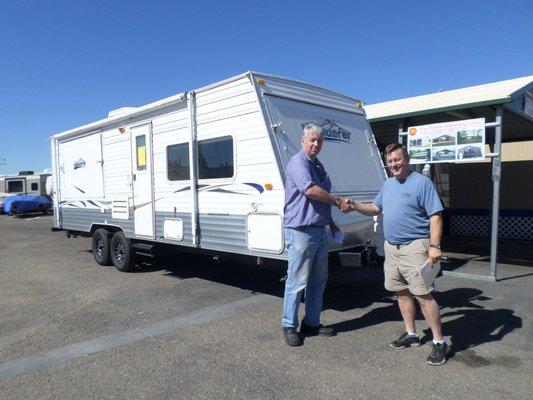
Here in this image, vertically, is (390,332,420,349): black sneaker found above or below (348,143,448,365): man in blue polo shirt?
below

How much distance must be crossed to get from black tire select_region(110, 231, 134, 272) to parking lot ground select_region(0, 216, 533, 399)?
42 centimetres

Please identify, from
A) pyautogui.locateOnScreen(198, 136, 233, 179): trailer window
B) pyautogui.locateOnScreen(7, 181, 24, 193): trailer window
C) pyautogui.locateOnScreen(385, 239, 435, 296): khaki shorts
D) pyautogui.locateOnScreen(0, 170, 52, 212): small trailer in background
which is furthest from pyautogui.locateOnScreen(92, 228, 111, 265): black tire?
pyautogui.locateOnScreen(7, 181, 24, 193): trailer window

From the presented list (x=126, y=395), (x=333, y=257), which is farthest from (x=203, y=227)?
(x=126, y=395)

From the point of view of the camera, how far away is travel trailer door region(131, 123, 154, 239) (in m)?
7.48

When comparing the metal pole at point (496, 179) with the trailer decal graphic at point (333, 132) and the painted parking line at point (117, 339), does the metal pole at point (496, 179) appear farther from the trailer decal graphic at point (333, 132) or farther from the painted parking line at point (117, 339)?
the painted parking line at point (117, 339)

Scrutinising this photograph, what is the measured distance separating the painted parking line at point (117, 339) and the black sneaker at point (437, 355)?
2.44 m

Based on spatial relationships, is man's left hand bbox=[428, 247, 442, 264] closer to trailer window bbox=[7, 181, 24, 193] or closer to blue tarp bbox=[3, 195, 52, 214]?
blue tarp bbox=[3, 195, 52, 214]

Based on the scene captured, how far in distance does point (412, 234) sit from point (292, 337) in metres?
1.51

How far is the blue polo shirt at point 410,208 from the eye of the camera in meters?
4.01

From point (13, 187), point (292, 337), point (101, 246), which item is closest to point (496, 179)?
point (292, 337)

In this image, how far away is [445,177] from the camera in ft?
45.1

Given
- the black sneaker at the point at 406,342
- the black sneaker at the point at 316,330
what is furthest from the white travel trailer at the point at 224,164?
the black sneaker at the point at 406,342

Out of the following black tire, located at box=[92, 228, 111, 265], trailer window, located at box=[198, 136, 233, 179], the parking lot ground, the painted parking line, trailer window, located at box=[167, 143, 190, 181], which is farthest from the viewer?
black tire, located at box=[92, 228, 111, 265]

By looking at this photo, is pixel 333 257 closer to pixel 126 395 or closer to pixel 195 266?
pixel 126 395
